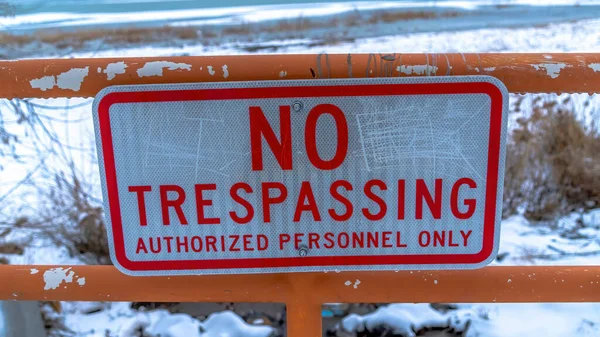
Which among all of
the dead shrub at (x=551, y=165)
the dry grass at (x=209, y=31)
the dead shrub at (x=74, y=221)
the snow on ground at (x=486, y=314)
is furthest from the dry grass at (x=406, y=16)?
the dead shrub at (x=74, y=221)

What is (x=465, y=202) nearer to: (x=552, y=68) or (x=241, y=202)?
(x=552, y=68)

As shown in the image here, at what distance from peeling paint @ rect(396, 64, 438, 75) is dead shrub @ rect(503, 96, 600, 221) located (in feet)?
9.14


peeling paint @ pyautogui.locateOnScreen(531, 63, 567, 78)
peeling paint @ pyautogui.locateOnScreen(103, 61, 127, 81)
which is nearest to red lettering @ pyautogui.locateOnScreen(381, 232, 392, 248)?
peeling paint @ pyautogui.locateOnScreen(531, 63, 567, 78)

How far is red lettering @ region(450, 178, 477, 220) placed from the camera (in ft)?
3.18

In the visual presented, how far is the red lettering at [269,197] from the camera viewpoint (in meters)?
0.98

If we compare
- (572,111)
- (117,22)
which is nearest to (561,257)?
(572,111)

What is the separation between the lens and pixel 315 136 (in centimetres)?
94

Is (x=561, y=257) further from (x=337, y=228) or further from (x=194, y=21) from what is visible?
(x=194, y=21)

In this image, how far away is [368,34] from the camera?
13719 millimetres

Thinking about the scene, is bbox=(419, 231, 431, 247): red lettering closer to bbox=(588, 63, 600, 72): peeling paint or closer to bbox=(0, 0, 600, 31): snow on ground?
bbox=(588, 63, 600, 72): peeling paint

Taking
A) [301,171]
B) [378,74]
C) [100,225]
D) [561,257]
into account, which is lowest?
[561,257]

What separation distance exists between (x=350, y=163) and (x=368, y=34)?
13457 millimetres

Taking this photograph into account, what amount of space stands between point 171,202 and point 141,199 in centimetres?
6

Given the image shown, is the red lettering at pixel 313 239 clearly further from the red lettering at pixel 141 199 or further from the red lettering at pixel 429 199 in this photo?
the red lettering at pixel 141 199
